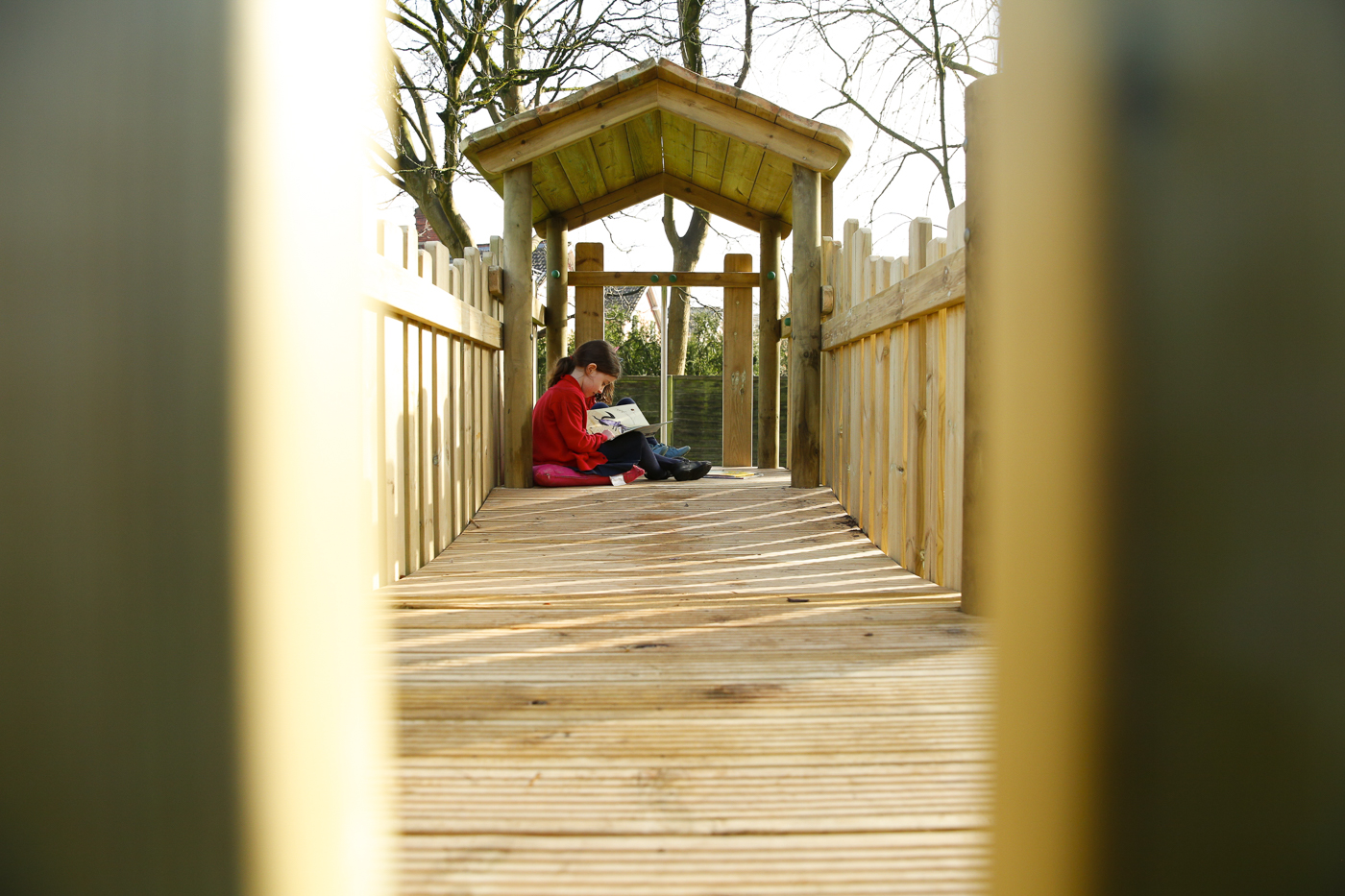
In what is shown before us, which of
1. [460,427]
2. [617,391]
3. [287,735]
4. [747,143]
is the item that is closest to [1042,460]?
[287,735]

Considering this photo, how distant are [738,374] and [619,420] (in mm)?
→ 1976

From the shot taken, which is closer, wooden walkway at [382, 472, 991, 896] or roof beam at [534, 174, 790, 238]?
wooden walkway at [382, 472, 991, 896]

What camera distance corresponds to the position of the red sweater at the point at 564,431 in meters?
5.52

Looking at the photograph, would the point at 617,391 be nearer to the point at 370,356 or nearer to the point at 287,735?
the point at 370,356

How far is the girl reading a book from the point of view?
5539 mm

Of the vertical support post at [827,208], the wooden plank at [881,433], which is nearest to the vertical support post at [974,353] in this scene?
the wooden plank at [881,433]

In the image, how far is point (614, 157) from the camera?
6215mm

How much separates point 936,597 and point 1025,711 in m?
2.15

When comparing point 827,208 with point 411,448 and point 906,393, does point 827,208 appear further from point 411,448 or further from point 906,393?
point 411,448

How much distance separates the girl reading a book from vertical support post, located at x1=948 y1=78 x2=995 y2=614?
11.6 feet

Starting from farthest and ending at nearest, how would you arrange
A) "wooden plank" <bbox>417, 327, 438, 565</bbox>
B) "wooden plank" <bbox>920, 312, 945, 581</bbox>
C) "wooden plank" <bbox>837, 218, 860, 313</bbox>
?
"wooden plank" <bbox>837, 218, 860, 313</bbox> < "wooden plank" <bbox>417, 327, 438, 565</bbox> < "wooden plank" <bbox>920, 312, 945, 581</bbox>

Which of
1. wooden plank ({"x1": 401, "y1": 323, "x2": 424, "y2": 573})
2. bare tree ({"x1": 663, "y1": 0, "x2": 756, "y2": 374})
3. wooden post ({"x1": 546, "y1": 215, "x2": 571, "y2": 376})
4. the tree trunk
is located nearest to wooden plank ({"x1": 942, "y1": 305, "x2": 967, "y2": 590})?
wooden plank ({"x1": 401, "y1": 323, "x2": 424, "y2": 573})

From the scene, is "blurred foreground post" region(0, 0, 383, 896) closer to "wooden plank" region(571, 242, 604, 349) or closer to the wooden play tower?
the wooden play tower

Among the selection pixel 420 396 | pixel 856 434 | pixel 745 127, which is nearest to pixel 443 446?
pixel 420 396
